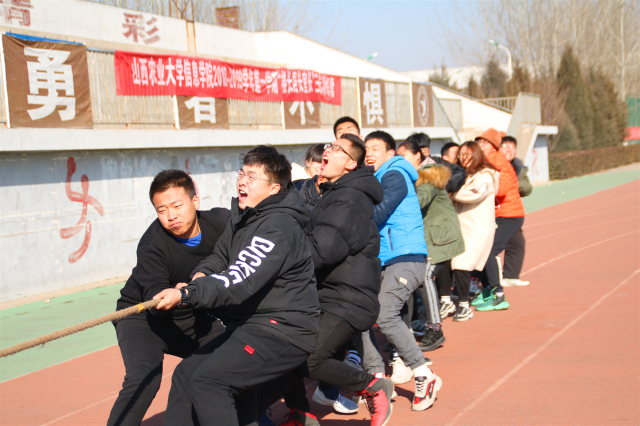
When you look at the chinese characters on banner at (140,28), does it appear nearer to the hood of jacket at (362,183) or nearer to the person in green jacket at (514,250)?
the person in green jacket at (514,250)

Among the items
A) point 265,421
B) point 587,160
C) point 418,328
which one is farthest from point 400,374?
point 587,160

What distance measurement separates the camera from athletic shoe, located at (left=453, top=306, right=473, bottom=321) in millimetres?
7281

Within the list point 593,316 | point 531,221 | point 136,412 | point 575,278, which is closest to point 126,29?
point 531,221

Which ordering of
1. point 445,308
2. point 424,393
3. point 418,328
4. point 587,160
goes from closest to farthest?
point 424,393 < point 418,328 < point 445,308 < point 587,160

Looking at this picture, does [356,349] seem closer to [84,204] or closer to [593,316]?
[593,316]

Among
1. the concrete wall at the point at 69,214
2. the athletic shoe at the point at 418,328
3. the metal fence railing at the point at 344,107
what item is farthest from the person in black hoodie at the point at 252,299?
the metal fence railing at the point at 344,107

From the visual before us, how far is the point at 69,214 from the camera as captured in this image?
395 inches

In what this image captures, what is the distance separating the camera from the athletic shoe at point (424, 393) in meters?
4.66

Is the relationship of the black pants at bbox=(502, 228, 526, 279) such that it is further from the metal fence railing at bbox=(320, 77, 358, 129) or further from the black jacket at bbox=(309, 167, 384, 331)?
the metal fence railing at bbox=(320, 77, 358, 129)

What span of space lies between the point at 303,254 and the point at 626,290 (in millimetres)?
6262

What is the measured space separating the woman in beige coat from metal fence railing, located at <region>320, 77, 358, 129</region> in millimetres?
9377

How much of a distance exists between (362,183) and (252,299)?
4.30ft

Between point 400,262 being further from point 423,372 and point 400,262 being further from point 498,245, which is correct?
point 498,245

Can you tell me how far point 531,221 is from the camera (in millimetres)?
16281
